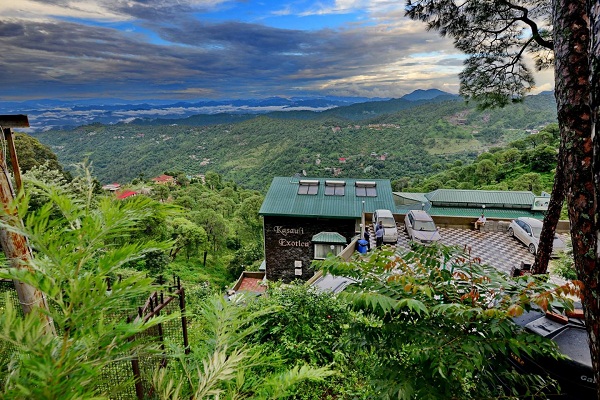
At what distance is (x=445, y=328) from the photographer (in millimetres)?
2926

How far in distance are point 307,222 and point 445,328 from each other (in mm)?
15523

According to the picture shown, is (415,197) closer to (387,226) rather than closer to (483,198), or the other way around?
(483,198)

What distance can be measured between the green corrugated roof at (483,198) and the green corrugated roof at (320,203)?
1078 centimetres

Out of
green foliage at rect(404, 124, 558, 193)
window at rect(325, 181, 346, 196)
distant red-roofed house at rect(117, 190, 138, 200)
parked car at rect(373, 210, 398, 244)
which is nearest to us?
distant red-roofed house at rect(117, 190, 138, 200)

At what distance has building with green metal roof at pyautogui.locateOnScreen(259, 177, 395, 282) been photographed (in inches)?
710

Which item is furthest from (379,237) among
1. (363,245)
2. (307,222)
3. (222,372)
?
(222,372)

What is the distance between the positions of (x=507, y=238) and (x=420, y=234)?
4864mm

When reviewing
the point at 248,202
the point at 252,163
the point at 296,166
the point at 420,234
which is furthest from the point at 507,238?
the point at 252,163

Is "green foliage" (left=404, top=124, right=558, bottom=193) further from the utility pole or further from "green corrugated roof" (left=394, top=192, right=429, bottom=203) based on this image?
the utility pole

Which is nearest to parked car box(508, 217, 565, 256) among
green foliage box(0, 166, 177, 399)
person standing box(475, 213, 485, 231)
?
person standing box(475, 213, 485, 231)

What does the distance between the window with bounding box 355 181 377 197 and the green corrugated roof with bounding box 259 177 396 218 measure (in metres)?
0.28

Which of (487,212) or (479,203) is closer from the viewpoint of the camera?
(487,212)

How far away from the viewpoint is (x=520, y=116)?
88062mm

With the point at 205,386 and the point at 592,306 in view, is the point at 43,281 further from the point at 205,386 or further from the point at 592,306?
the point at 592,306
